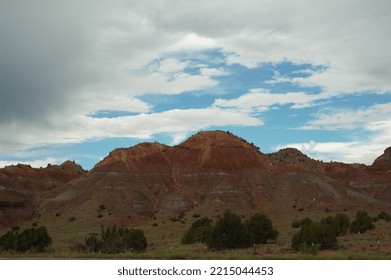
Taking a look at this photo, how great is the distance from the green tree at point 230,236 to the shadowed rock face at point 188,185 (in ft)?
130

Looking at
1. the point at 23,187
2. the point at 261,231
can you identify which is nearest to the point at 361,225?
the point at 261,231

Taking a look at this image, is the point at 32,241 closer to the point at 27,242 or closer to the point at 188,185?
the point at 27,242

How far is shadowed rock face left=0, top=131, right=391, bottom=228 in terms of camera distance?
81.7 metres

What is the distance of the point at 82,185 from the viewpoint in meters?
87.1


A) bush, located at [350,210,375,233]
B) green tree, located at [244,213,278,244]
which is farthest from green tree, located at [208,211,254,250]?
bush, located at [350,210,375,233]

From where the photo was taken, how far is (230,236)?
35.5 m

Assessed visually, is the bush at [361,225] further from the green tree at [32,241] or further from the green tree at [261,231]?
the green tree at [32,241]

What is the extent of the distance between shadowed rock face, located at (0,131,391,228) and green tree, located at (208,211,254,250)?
1554 inches

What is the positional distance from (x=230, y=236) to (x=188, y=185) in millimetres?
54896

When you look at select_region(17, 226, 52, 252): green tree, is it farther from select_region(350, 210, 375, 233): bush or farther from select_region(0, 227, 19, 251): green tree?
select_region(350, 210, 375, 233): bush

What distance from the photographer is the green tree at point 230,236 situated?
1398 inches

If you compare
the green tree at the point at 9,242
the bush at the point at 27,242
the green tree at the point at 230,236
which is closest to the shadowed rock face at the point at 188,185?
the green tree at the point at 9,242

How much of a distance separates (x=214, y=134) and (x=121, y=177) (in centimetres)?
2890

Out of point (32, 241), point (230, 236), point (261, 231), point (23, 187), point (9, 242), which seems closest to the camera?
point (230, 236)
